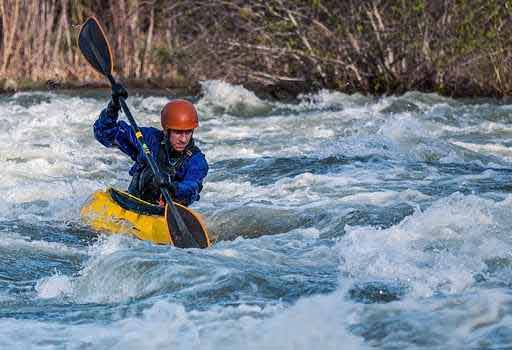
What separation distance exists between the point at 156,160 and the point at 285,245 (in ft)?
3.08

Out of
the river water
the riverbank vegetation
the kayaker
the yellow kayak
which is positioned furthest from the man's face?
the riverbank vegetation

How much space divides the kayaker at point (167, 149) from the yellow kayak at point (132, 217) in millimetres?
145

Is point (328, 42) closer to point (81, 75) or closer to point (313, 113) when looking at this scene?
point (313, 113)

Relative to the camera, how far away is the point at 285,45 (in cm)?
1493

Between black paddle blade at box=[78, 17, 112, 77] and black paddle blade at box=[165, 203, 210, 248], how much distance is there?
1.85 m

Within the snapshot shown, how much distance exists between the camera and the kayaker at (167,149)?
689 cm

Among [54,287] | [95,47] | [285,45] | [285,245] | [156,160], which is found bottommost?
[285,245]

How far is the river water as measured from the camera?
489 cm

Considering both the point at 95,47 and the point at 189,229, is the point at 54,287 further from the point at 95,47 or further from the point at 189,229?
the point at 95,47

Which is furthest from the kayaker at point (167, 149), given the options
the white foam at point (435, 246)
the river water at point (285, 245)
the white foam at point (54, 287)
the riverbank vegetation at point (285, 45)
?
the riverbank vegetation at point (285, 45)

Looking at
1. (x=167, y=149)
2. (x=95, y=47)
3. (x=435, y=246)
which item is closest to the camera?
(x=435, y=246)

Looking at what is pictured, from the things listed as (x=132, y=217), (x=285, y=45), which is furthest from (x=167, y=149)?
(x=285, y=45)

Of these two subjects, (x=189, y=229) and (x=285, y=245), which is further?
(x=285, y=245)

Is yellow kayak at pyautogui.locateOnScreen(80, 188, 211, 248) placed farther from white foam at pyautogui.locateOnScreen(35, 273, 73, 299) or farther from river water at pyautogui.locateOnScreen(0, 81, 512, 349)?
white foam at pyautogui.locateOnScreen(35, 273, 73, 299)
